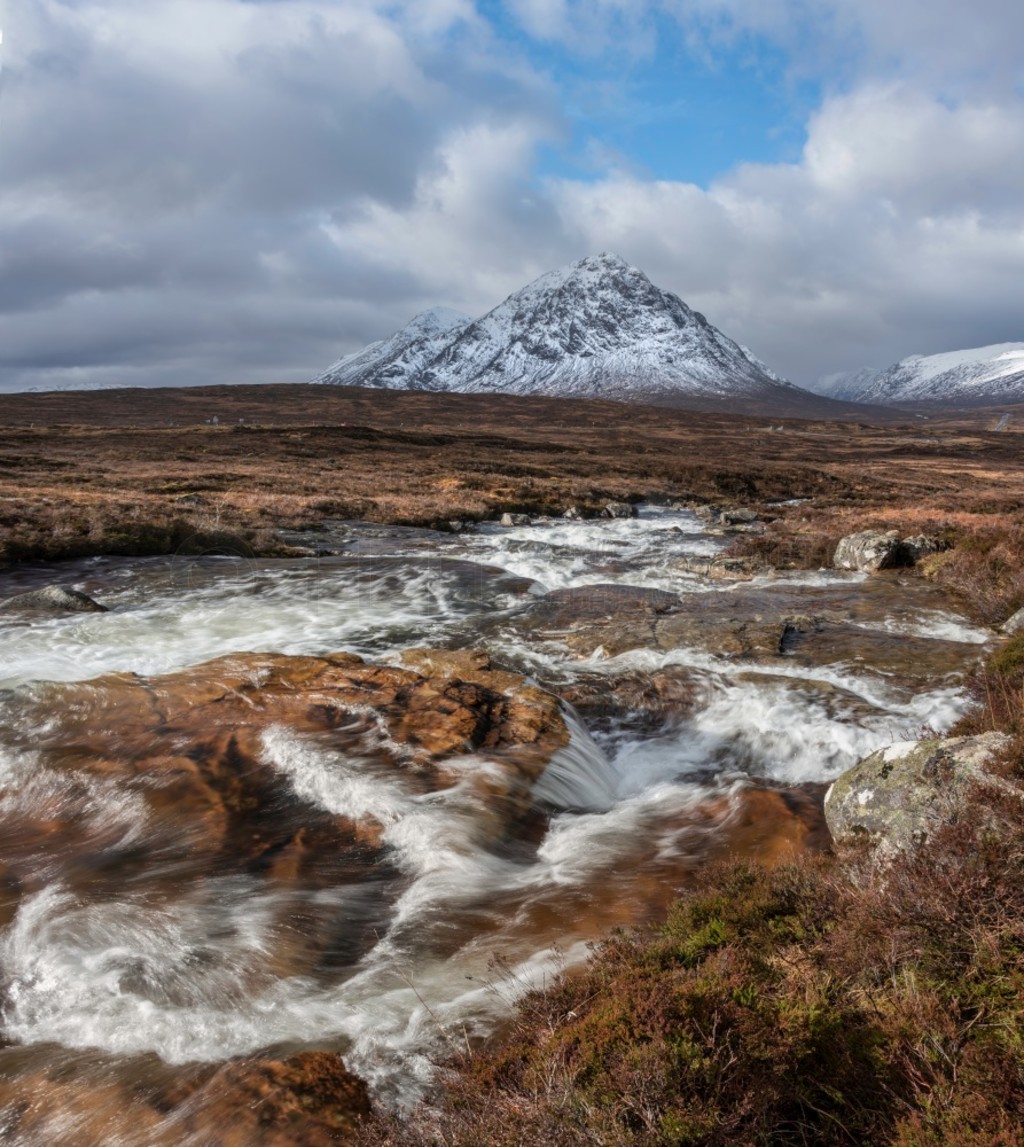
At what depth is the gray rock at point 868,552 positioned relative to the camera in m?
20.3

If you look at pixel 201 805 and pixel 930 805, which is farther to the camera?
pixel 201 805

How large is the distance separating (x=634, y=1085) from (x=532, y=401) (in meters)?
152

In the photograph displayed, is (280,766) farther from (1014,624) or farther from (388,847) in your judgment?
(1014,624)

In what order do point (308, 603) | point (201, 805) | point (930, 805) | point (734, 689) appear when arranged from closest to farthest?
1. point (930, 805)
2. point (201, 805)
3. point (734, 689)
4. point (308, 603)

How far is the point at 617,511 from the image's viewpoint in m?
35.5

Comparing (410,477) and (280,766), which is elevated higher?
(410,477)

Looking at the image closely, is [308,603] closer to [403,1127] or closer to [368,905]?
[368,905]

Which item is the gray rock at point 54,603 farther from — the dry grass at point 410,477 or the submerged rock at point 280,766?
the submerged rock at point 280,766

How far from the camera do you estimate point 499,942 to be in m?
5.42

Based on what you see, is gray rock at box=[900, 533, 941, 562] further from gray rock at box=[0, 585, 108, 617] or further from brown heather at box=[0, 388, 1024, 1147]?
gray rock at box=[0, 585, 108, 617]

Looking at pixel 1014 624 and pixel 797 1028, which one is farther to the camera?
pixel 1014 624

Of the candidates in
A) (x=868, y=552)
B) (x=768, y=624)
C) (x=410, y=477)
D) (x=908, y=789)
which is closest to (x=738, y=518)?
(x=868, y=552)

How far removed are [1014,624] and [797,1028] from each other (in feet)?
41.5

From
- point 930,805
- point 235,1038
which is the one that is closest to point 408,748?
point 235,1038
